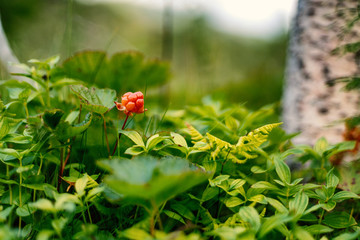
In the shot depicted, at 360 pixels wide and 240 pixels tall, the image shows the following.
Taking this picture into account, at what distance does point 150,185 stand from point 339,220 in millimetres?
648

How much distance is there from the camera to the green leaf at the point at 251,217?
0.70m

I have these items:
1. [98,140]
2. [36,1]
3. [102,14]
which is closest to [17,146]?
[98,140]

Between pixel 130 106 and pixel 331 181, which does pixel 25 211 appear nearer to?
pixel 130 106

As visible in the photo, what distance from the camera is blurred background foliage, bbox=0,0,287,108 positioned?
275 cm

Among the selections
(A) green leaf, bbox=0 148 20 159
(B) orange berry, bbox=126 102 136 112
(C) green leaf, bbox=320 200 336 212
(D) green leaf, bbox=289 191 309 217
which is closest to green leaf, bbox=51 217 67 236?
(A) green leaf, bbox=0 148 20 159

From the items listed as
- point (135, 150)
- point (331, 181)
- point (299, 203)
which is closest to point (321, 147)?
point (331, 181)

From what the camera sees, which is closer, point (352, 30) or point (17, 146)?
point (17, 146)

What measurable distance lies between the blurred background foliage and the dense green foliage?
64 centimetres

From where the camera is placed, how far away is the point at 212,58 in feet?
8.91

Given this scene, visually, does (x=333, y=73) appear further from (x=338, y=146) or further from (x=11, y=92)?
(x=11, y=92)

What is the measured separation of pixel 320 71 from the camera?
179 centimetres

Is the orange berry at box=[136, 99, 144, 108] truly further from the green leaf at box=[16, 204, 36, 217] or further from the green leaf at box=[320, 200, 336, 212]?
the green leaf at box=[320, 200, 336, 212]

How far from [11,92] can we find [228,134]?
0.89 meters

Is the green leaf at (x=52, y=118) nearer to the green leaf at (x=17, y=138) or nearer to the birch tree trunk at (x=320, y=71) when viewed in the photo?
the green leaf at (x=17, y=138)
